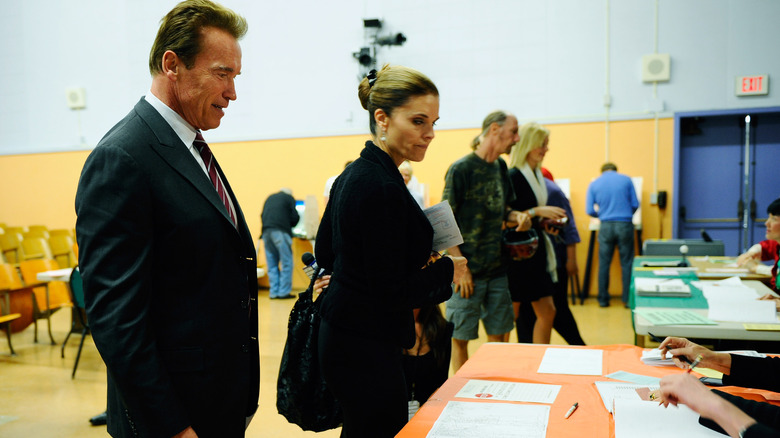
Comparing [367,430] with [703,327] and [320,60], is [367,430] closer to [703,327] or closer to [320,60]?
[703,327]

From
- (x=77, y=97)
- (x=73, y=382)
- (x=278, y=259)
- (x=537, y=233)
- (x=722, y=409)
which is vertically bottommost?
(x=73, y=382)

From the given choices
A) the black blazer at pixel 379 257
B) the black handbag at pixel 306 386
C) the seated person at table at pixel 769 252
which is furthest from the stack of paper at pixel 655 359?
the seated person at table at pixel 769 252

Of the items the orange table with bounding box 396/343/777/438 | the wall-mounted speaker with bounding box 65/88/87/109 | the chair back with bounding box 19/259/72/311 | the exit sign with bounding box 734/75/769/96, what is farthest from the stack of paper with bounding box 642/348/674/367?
the wall-mounted speaker with bounding box 65/88/87/109

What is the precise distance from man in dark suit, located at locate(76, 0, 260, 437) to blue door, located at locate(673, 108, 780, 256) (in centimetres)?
686

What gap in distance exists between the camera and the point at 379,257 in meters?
1.41

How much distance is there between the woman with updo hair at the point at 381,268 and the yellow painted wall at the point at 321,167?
621 cm

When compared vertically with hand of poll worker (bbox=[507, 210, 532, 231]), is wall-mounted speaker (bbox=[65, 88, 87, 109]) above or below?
above

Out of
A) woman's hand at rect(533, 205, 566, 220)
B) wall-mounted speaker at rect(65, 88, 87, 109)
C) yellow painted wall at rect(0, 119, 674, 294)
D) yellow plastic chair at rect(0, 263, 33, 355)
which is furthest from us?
wall-mounted speaker at rect(65, 88, 87, 109)

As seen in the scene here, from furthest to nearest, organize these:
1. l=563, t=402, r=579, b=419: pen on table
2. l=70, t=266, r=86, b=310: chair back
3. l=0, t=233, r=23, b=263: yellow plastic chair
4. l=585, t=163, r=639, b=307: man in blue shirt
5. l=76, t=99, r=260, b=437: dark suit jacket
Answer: l=0, t=233, r=23, b=263: yellow plastic chair → l=585, t=163, r=639, b=307: man in blue shirt → l=70, t=266, r=86, b=310: chair back → l=563, t=402, r=579, b=419: pen on table → l=76, t=99, r=260, b=437: dark suit jacket

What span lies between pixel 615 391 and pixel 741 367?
356 mm

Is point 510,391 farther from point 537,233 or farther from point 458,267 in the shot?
point 537,233

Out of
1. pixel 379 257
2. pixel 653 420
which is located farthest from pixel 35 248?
pixel 653 420

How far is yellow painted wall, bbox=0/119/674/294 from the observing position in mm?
7129

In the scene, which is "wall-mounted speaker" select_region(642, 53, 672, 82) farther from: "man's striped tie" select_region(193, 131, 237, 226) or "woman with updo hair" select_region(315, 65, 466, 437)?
"man's striped tie" select_region(193, 131, 237, 226)
